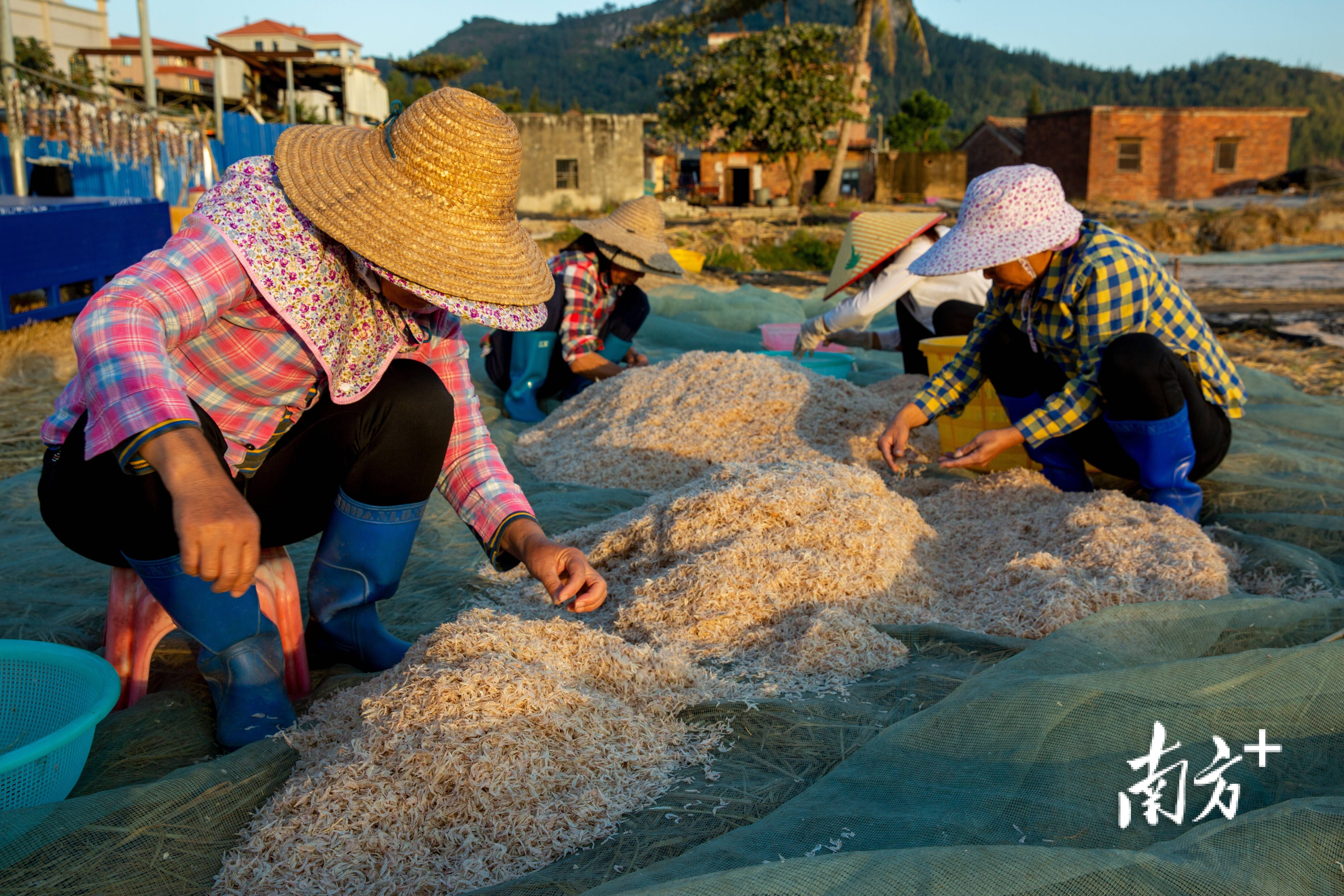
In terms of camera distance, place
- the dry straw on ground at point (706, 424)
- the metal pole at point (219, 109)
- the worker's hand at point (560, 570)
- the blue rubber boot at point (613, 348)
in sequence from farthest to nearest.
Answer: the metal pole at point (219, 109) → the blue rubber boot at point (613, 348) → the dry straw on ground at point (706, 424) → the worker's hand at point (560, 570)

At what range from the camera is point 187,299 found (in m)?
1.28

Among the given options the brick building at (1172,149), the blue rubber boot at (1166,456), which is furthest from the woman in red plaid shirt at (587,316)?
the brick building at (1172,149)

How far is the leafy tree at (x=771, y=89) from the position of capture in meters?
21.5

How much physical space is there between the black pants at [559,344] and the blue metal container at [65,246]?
1.78 metres

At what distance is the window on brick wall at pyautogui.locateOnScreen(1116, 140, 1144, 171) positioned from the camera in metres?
24.8

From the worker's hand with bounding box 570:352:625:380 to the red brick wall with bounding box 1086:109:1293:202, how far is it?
79.5 feet

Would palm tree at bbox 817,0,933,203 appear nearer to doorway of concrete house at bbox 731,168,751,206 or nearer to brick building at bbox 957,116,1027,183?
doorway of concrete house at bbox 731,168,751,206

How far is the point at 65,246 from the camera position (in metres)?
5.68

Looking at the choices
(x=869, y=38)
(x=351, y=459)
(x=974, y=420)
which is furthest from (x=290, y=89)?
(x=351, y=459)

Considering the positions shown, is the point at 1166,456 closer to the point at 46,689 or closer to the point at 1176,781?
the point at 1176,781

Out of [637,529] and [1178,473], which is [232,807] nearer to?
[637,529]

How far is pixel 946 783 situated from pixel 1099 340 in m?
1.59

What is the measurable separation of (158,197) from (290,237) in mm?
11342

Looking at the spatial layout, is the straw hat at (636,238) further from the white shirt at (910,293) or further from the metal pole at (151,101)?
the metal pole at (151,101)
